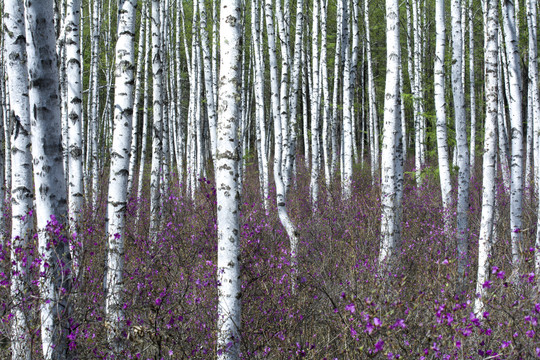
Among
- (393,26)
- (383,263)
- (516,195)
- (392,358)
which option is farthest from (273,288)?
(393,26)

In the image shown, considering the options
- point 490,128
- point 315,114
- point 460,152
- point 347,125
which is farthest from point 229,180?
point 347,125

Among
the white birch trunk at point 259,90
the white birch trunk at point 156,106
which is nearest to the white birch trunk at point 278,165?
the white birch trunk at point 259,90

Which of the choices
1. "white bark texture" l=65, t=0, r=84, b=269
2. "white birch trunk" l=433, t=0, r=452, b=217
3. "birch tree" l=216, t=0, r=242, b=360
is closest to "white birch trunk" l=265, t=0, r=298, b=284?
"birch tree" l=216, t=0, r=242, b=360

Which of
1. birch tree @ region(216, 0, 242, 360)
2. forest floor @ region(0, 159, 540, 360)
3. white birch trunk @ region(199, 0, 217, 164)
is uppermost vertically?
white birch trunk @ region(199, 0, 217, 164)

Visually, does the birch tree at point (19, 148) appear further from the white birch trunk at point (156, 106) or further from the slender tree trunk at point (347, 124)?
the slender tree trunk at point (347, 124)

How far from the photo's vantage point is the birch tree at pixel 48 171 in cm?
269

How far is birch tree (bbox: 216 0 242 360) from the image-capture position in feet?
10.4

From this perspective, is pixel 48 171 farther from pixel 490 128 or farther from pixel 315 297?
pixel 490 128

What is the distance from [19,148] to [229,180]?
1810 mm

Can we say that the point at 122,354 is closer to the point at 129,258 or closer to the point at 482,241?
the point at 129,258

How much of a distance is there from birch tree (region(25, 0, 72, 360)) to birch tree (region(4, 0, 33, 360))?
30 centimetres

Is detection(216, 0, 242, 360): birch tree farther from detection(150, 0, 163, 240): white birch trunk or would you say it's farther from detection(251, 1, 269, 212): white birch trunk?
detection(251, 1, 269, 212): white birch trunk

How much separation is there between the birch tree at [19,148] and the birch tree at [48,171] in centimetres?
30

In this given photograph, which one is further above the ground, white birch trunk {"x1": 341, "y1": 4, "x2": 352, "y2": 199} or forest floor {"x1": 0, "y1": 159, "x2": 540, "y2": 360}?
white birch trunk {"x1": 341, "y1": 4, "x2": 352, "y2": 199}
